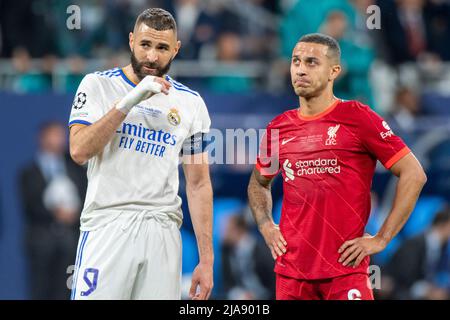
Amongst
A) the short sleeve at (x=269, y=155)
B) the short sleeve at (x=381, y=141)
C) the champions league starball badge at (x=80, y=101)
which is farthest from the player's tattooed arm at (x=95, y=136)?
the short sleeve at (x=381, y=141)

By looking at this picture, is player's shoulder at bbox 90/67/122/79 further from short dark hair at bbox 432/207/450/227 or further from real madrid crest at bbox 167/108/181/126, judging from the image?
short dark hair at bbox 432/207/450/227

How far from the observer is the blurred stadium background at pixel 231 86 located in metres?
12.6

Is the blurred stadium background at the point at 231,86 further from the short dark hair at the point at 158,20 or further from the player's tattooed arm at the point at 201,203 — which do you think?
the short dark hair at the point at 158,20

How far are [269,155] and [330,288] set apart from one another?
3.64 ft

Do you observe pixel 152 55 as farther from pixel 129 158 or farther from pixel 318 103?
pixel 318 103

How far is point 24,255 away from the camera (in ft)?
42.2

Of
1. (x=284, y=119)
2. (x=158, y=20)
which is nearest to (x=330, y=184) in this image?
(x=284, y=119)

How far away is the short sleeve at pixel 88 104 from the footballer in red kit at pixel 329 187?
54.8 inches

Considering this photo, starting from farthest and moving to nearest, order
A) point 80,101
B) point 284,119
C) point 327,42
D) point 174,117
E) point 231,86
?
1. point 231,86
2. point 284,119
3. point 327,42
4. point 174,117
5. point 80,101

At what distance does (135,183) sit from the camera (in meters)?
6.66

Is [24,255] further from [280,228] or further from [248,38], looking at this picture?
[280,228]

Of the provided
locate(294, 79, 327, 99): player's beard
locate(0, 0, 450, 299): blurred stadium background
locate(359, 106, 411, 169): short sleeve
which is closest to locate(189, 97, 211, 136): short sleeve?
locate(294, 79, 327, 99): player's beard
